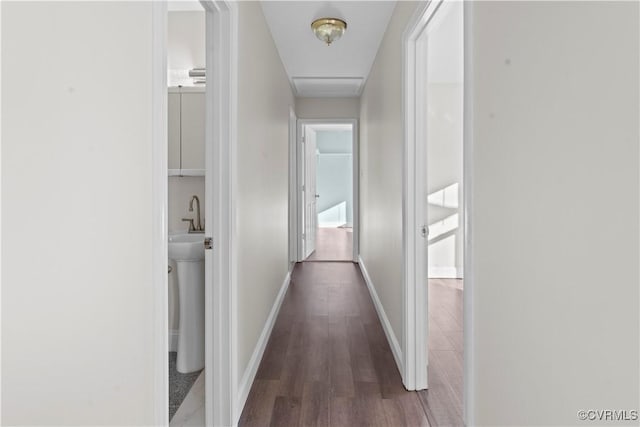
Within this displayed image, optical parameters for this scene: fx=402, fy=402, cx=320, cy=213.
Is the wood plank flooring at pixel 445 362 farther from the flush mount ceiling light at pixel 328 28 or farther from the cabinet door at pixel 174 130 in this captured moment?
the flush mount ceiling light at pixel 328 28

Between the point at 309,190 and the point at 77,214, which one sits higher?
the point at 309,190

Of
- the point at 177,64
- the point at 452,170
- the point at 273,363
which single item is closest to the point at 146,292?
the point at 273,363

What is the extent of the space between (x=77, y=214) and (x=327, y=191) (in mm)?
10730

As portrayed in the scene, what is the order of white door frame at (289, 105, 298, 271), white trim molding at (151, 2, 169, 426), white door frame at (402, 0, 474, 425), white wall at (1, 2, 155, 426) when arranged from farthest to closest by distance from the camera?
1. white door frame at (289, 105, 298, 271)
2. white door frame at (402, 0, 474, 425)
3. white trim molding at (151, 2, 169, 426)
4. white wall at (1, 2, 155, 426)

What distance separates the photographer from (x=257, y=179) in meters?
2.74

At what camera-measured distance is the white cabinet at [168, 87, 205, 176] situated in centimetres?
291

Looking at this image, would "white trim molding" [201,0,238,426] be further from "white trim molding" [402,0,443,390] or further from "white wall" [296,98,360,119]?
"white wall" [296,98,360,119]

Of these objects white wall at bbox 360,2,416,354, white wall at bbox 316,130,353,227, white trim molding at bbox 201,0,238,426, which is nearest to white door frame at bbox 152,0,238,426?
white trim molding at bbox 201,0,238,426

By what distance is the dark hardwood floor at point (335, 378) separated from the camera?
6.82 feet

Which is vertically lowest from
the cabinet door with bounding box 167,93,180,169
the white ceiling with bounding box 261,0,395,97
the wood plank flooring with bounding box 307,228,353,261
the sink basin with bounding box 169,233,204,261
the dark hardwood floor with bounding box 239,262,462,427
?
the dark hardwood floor with bounding box 239,262,462,427

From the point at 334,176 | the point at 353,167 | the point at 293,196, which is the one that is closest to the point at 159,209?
the point at 293,196

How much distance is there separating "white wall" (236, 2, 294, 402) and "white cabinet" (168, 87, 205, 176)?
17.5 inches

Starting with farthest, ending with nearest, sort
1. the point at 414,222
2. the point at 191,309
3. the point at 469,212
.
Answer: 1. the point at 191,309
2. the point at 414,222
3. the point at 469,212

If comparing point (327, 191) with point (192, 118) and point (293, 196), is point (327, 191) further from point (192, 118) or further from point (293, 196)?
point (192, 118)
